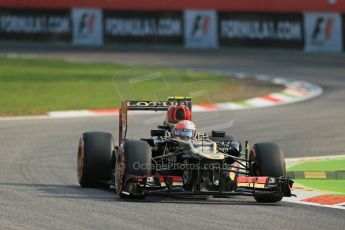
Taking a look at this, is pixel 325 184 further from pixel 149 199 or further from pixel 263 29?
pixel 263 29

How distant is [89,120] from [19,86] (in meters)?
7.45

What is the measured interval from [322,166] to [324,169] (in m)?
0.35

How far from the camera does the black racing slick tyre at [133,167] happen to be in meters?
12.2

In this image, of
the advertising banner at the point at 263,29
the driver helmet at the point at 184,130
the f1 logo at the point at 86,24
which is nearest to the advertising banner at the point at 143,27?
the f1 logo at the point at 86,24

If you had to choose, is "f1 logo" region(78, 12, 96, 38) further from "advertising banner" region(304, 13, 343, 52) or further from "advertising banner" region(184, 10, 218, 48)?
"advertising banner" region(304, 13, 343, 52)

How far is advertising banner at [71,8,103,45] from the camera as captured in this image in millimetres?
41156

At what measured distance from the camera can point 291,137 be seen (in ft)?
64.8

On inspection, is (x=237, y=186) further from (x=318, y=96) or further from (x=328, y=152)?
(x=318, y=96)

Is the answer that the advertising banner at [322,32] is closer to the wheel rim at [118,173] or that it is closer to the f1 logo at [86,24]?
the f1 logo at [86,24]

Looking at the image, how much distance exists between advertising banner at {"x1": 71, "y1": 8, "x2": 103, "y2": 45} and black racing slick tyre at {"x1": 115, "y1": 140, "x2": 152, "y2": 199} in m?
29.1

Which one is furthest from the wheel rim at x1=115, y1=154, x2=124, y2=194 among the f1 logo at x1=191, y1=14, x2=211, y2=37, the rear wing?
the f1 logo at x1=191, y1=14, x2=211, y2=37

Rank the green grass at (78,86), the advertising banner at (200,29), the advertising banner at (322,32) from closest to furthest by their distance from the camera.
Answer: the green grass at (78,86) < the advertising banner at (322,32) < the advertising banner at (200,29)

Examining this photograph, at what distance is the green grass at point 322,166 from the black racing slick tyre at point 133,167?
4059mm

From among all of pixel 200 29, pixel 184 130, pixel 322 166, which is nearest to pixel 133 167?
pixel 184 130
